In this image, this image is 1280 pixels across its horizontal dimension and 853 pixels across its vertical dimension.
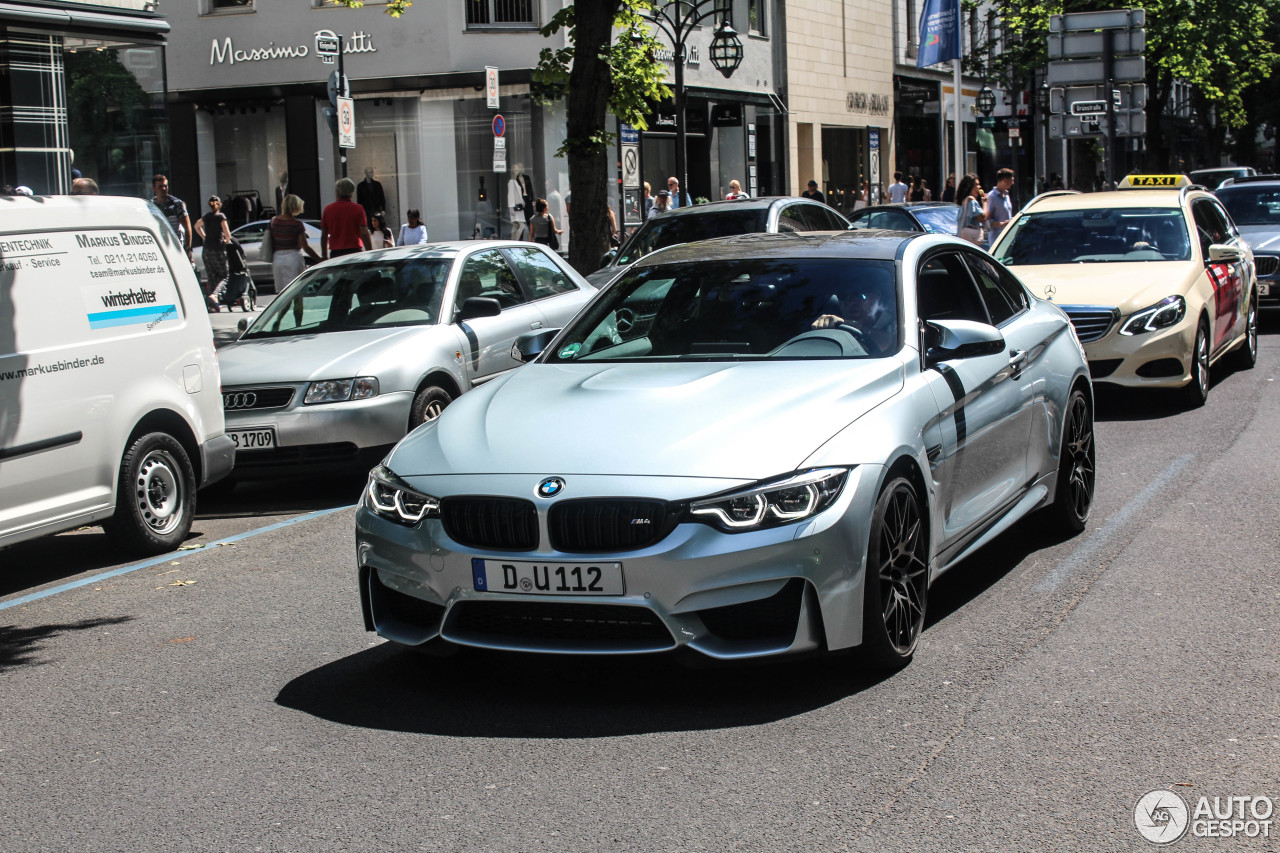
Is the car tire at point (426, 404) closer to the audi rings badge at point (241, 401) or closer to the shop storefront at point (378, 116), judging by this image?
the audi rings badge at point (241, 401)

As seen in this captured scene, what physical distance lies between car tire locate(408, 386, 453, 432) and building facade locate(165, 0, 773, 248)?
20.6 meters

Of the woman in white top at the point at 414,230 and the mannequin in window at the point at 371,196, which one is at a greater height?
the mannequin in window at the point at 371,196

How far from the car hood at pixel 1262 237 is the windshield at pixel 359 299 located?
1075 centimetres

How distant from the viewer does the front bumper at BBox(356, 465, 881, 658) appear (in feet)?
15.2

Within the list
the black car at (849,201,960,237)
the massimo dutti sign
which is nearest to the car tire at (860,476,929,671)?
the black car at (849,201,960,237)

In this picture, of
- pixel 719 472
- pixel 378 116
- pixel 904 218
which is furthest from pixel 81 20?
pixel 378 116

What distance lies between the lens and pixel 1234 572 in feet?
21.6

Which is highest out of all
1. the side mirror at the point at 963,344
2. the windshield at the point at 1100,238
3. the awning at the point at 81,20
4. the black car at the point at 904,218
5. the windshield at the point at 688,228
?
the awning at the point at 81,20

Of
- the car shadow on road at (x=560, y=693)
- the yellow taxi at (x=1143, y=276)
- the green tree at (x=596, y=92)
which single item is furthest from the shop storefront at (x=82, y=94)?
the car shadow on road at (x=560, y=693)

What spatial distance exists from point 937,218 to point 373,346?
631 inches

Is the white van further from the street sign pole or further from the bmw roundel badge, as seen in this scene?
the street sign pole

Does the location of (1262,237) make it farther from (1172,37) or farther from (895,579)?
(1172,37)

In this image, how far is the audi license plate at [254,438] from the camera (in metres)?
9.56

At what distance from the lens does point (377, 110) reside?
32500 millimetres
